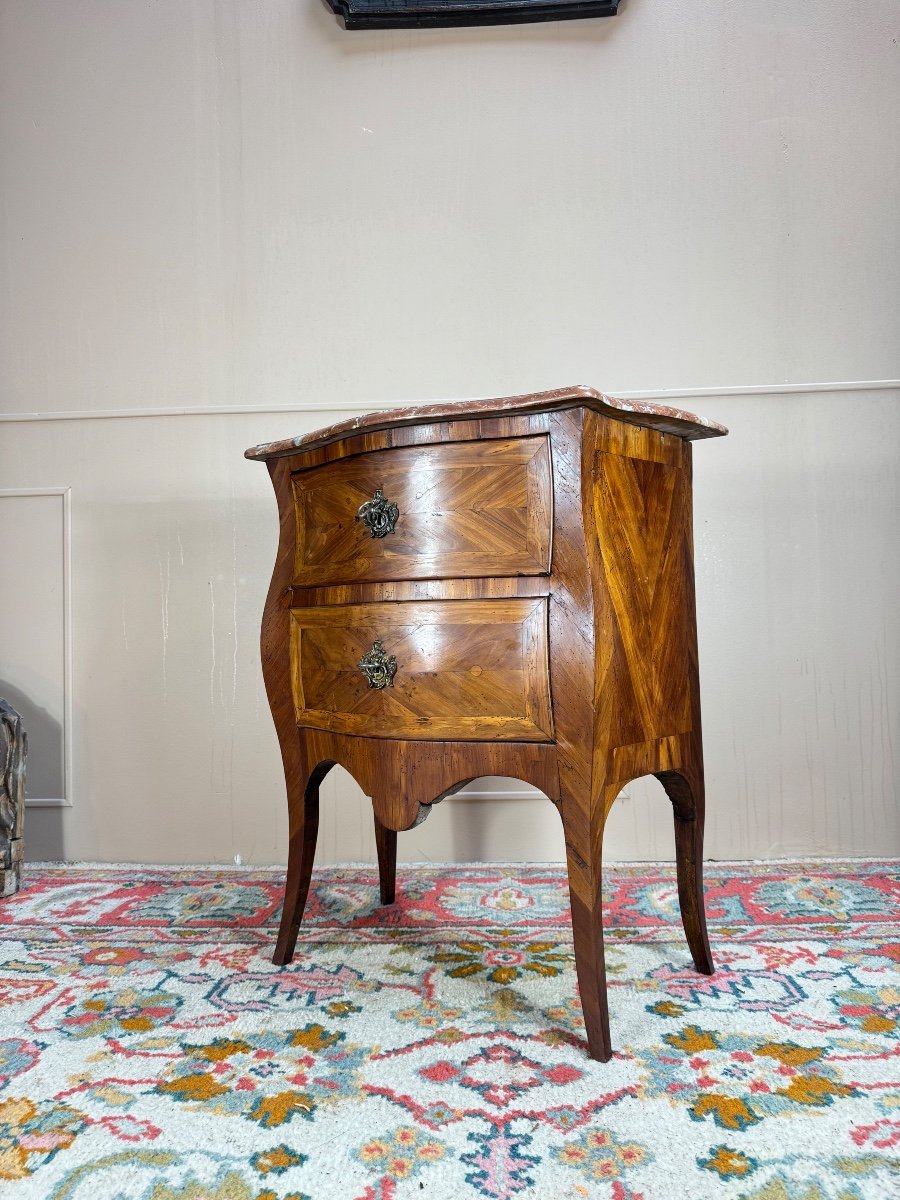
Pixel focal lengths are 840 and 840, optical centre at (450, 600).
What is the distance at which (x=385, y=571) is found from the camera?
132 cm

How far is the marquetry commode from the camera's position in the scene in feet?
3.85

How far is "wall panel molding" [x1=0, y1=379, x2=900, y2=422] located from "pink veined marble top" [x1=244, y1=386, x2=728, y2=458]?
0.84 meters

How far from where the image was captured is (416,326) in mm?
2273

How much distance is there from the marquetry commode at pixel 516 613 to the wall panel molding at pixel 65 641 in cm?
116

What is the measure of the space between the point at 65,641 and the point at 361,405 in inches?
41.3

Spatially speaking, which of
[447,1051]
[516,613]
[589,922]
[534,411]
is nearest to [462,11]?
[534,411]

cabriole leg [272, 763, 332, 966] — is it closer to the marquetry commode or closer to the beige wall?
the marquetry commode

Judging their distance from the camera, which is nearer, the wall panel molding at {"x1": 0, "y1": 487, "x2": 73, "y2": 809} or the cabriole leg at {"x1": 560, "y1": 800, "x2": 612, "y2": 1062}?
the cabriole leg at {"x1": 560, "y1": 800, "x2": 612, "y2": 1062}

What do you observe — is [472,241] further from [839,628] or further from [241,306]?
[839,628]

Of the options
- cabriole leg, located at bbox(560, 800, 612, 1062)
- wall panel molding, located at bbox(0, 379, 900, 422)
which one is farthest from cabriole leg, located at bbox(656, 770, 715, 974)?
wall panel molding, located at bbox(0, 379, 900, 422)

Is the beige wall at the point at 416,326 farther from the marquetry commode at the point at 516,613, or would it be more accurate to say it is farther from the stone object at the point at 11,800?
the marquetry commode at the point at 516,613

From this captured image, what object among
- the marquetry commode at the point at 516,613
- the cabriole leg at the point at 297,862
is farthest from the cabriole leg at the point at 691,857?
the cabriole leg at the point at 297,862

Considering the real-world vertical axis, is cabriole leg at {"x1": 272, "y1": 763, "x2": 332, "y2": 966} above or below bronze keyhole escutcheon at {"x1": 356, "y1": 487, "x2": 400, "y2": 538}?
below

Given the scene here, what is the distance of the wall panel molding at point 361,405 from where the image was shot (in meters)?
2.19
